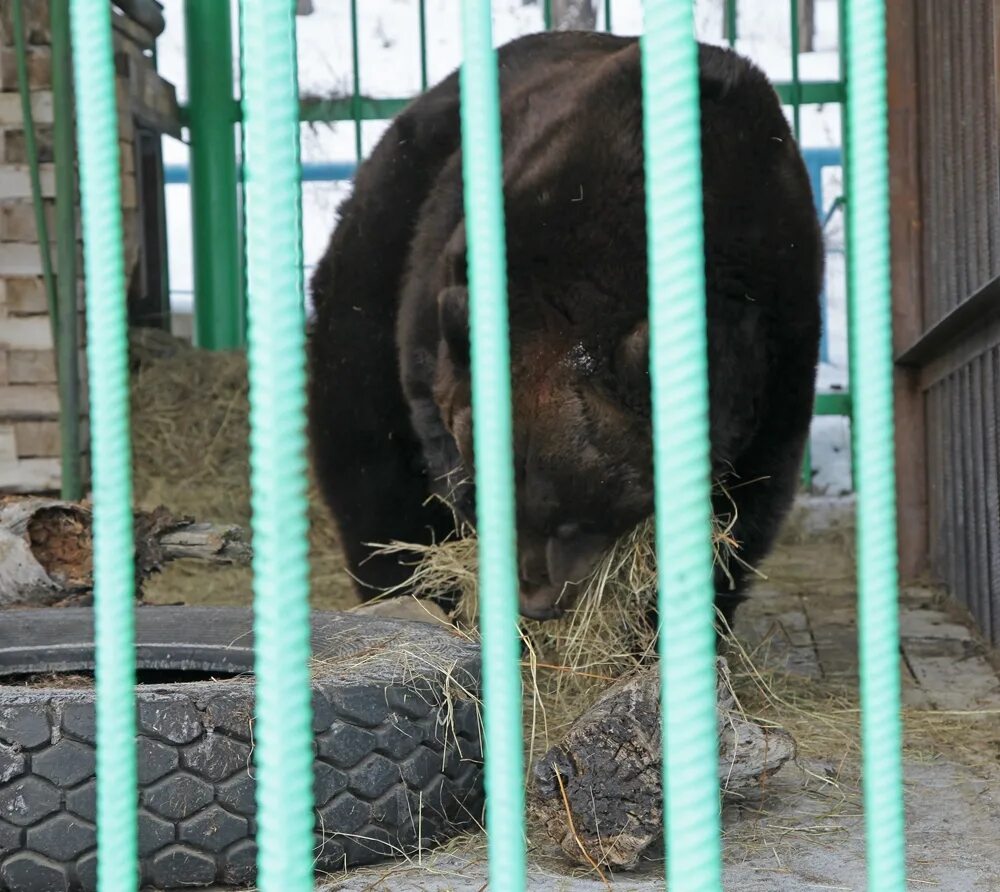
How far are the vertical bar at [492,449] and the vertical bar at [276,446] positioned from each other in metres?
0.15

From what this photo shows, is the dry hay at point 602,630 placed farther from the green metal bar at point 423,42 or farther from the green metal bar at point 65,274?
the green metal bar at point 423,42

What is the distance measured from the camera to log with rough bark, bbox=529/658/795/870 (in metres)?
2.51

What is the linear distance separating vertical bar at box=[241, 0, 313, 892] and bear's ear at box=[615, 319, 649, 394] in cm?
198

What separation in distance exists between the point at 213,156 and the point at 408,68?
76.2 inches

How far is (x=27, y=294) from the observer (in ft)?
20.3

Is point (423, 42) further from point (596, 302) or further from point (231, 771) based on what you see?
point (231, 771)

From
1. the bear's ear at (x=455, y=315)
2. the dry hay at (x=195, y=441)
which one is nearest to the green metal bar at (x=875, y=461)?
the bear's ear at (x=455, y=315)

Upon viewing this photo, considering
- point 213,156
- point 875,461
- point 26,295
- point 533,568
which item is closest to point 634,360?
point 533,568

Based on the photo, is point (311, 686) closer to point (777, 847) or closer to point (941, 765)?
point (777, 847)

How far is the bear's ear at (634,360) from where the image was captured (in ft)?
10.2

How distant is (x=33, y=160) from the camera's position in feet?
19.1

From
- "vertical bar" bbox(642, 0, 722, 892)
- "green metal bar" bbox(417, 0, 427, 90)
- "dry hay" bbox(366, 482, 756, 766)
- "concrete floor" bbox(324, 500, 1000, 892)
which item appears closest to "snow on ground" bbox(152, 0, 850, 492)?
"green metal bar" bbox(417, 0, 427, 90)

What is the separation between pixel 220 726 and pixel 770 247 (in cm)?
187

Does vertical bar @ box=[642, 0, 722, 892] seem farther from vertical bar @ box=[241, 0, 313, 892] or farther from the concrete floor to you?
the concrete floor
